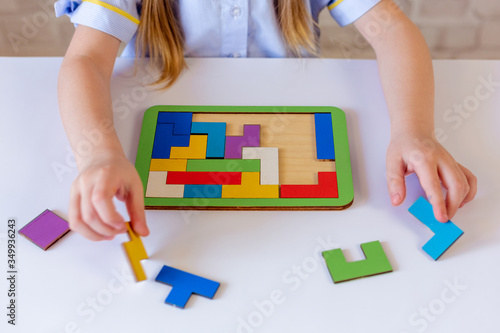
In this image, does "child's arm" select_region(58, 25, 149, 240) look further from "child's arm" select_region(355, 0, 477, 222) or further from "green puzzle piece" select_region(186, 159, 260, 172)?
"child's arm" select_region(355, 0, 477, 222)

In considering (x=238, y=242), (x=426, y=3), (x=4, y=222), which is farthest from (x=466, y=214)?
(x=426, y=3)

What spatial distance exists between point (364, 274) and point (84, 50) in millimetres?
519

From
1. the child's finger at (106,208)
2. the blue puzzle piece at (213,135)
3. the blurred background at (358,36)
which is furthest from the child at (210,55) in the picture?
the blurred background at (358,36)

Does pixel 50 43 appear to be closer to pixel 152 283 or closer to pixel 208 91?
pixel 208 91

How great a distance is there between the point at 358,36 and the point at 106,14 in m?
1.09

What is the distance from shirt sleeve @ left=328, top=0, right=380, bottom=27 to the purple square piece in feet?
1.85

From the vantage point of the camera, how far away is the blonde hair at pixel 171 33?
776 mm

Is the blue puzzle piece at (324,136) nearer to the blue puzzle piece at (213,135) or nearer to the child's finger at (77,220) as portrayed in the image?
the blue puzzle piece at (213,135)

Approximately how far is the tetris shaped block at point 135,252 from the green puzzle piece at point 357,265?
0.69 ft

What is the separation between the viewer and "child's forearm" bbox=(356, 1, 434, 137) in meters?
0.68

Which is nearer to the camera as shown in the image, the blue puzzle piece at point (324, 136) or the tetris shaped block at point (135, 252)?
the tetris shaped block at point (135, 252)

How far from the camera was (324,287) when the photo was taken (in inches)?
20.9

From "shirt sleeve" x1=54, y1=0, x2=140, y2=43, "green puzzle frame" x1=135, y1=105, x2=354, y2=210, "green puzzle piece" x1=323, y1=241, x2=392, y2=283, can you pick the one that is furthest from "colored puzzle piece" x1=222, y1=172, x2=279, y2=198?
"shirt sleeve" x1=54, y1=0, x2=140, y2=43

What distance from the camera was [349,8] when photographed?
2.66ft
